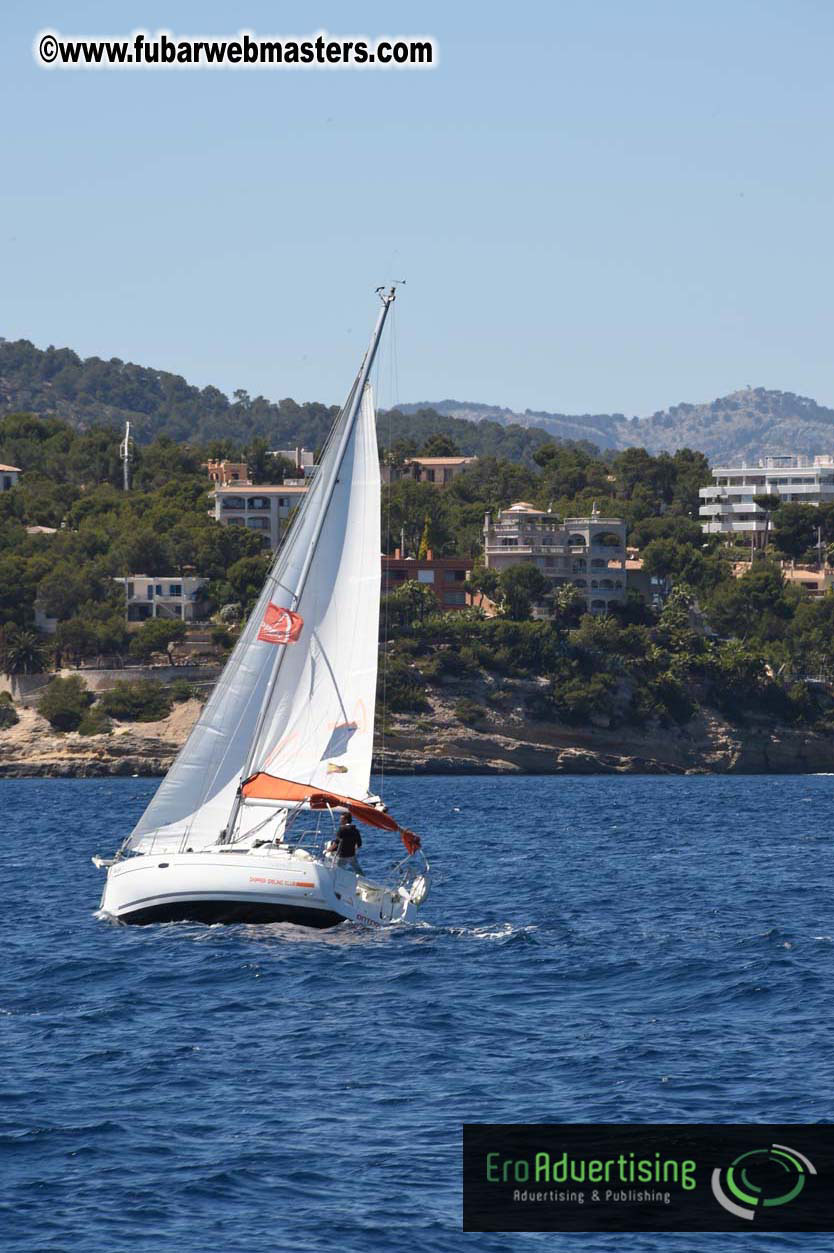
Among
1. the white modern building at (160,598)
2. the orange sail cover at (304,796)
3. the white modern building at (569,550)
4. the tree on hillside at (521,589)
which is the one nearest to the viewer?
the orange sail cover at (304,796)

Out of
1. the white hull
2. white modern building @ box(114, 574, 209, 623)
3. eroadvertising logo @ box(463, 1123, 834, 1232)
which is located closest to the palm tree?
white modern building @ box(114, 574, 209, 623)

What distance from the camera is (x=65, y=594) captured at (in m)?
148

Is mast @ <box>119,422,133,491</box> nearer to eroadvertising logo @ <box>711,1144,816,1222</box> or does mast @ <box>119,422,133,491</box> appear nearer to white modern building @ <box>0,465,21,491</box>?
white modern building @ <box>0,465,21,491</box>

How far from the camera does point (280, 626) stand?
39.3m

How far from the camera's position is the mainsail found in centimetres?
3881

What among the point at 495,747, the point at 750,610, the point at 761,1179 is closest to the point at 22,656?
the point at 495,747

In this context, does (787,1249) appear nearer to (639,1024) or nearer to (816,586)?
(639,1024)

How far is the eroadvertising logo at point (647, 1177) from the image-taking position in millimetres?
20844

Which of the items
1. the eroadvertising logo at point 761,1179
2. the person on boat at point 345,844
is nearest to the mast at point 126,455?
the person on boat at point 345,844

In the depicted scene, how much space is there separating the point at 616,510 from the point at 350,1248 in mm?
174594

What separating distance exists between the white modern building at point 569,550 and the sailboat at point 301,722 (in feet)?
399

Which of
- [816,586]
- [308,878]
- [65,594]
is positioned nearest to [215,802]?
[308,878]

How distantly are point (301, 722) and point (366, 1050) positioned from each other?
11.8 m

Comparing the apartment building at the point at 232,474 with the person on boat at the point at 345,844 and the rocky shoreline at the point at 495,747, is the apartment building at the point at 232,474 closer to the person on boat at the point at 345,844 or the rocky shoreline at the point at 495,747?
the rocky shoreline at the point at 495,747
